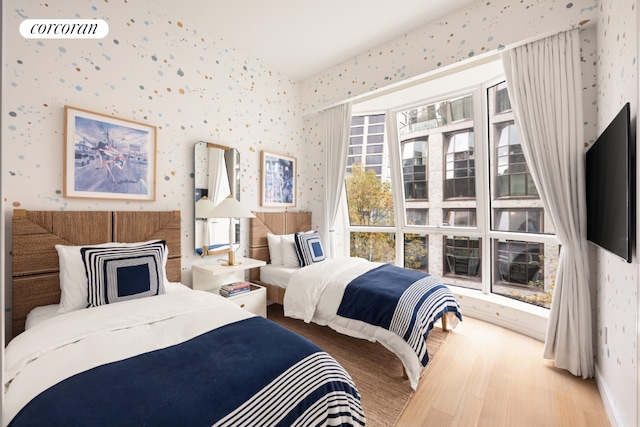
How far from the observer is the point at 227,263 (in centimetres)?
280

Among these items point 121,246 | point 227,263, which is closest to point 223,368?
point 121,246

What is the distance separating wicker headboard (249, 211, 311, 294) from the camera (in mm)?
3332

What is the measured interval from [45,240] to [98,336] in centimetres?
101

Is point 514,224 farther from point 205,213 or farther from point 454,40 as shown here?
point 205,213

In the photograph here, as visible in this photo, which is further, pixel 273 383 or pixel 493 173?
pixel 493 173

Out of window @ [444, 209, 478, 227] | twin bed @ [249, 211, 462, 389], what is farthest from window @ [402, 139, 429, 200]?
twin bed @ [249, 211, 462, 389]

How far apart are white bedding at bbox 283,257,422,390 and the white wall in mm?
1064

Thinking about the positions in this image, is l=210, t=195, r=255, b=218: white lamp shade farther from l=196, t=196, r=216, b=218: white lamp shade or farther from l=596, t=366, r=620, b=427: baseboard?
l=596, t=366, r=620, b=427: baseboard

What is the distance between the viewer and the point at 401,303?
82.0 inches

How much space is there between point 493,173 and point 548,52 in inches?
46.7

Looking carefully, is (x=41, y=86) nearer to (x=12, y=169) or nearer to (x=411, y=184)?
(x=12, y=169)

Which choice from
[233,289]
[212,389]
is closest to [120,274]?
[233,289]

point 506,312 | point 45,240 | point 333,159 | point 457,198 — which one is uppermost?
point 333,159

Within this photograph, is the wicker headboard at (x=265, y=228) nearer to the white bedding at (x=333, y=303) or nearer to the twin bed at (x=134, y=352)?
the white bedding at (x=333, y=303)
